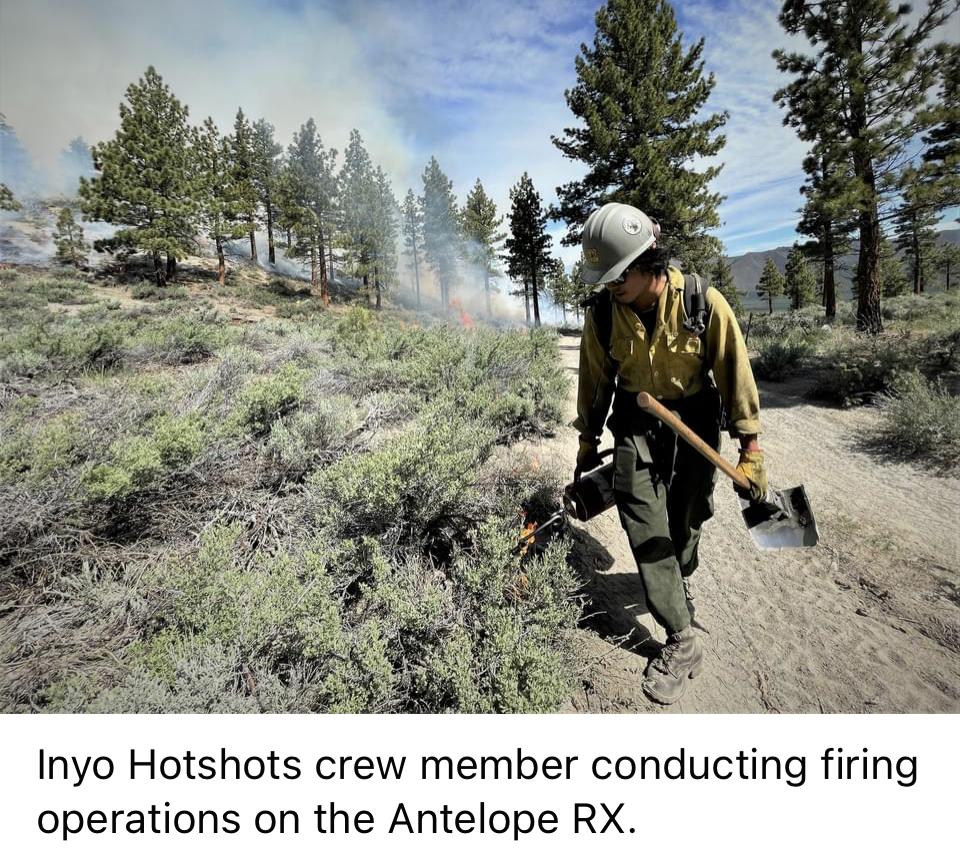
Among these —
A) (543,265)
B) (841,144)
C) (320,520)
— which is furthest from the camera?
(543,265)

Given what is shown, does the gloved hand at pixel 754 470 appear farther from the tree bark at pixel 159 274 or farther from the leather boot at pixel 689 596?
the tree bark at pixel 159 274

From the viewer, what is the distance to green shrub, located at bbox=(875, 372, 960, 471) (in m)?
4.50

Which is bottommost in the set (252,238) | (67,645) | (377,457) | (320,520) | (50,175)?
(67,645)

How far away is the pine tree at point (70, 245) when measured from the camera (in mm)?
26219

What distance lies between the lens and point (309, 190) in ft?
107

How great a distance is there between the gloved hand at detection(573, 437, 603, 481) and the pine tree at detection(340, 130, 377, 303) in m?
33.3

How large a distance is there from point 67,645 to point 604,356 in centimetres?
313

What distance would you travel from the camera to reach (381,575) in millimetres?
2258

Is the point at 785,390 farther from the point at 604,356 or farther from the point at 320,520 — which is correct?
the point at 320,520

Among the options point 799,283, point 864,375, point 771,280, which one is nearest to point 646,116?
point 864,375

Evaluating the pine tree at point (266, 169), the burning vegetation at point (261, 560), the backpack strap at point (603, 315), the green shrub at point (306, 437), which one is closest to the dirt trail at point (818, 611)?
the burning vegetation at point (261, 560)

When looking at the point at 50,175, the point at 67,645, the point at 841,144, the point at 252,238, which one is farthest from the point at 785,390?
the point at 50,175

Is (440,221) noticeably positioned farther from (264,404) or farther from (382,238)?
(264,404)

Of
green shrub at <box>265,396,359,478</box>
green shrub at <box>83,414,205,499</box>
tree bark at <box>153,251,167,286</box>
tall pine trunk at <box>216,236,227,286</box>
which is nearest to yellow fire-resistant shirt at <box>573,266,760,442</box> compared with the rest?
green shrub at <box>265,396,359,478</box>
